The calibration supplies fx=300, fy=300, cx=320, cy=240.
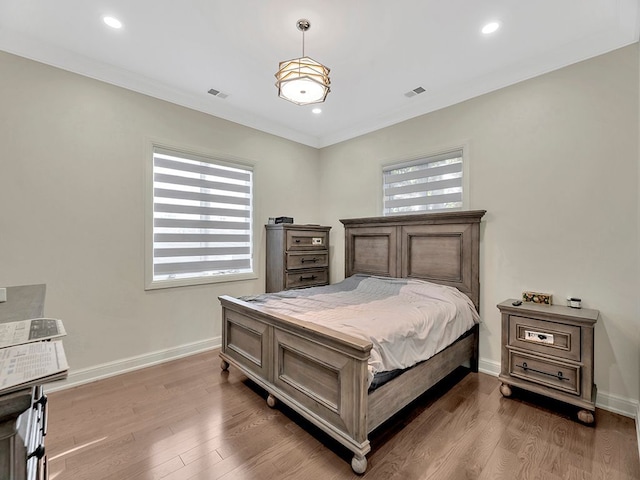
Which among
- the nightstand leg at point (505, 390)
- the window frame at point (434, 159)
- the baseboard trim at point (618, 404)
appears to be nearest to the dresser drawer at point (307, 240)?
the window frame at point (434, 159)

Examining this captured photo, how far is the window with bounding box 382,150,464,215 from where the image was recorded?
323 cm

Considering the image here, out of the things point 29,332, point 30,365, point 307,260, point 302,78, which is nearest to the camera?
point 30,365

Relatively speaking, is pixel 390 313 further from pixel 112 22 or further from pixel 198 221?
pixel 112 22

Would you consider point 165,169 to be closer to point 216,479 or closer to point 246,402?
point 246,402

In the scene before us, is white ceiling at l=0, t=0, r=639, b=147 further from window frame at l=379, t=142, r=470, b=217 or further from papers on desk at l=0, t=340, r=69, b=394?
papers on desk at l=0, t=340, r=69, b=394

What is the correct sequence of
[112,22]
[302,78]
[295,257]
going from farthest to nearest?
[295,257] < [112,22] < [302,78]

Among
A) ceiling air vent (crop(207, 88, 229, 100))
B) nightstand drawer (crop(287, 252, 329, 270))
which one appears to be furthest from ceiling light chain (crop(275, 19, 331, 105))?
nightstand drawer (crop(287, 252, 329, 270))

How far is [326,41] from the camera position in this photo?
2.40m

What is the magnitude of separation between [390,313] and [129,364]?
2.56 m

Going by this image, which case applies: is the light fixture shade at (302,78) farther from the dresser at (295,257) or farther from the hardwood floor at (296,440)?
the hardwood floor at (296,440)

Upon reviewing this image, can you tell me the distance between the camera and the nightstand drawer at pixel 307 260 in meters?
3.80

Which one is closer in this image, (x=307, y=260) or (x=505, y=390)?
(x=505, y=390)

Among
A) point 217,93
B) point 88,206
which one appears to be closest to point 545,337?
point 217,93

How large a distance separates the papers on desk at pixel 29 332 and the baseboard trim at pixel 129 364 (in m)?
1.74
